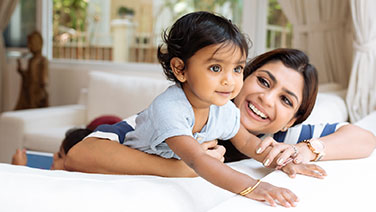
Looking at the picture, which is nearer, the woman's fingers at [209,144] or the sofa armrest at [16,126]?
the woman's fingers at [209,144]

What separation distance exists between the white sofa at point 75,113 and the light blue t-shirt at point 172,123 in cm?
236

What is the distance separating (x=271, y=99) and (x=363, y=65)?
1386mm

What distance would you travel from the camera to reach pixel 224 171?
0.91m

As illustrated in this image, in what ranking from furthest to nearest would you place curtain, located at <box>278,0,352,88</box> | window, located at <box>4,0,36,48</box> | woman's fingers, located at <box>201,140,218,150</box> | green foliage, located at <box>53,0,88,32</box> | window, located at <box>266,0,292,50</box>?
window, located at <box>4,0,36,48</box>
green foliage, located at <box>53,0,88,32</box>
window, located at <box>266,0,292,50</box>
curtain, located at <box>278,0,352,88</box>
woman's fingers, located at <box>201,140,218,150</box>

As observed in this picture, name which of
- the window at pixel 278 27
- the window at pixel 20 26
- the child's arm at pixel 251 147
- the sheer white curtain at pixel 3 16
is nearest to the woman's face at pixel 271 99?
the child's arm at pixel 251 147

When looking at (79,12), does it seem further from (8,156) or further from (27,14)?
(8,156)

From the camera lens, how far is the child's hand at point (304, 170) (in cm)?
103

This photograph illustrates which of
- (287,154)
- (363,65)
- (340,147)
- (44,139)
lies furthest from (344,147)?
(44,139)

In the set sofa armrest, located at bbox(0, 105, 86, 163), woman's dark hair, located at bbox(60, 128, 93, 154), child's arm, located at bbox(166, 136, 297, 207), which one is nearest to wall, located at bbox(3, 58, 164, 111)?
sofa armrest, located at bbox(0, 105, 86, 163)

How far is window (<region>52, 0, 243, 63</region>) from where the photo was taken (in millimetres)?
4793

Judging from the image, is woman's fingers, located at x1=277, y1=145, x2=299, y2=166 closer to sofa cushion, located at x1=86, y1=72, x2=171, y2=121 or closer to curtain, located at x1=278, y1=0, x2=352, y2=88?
curtain, located at x1=278, y1=0, x2=352, y2=88

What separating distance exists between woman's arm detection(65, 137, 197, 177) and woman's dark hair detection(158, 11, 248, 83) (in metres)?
0.28

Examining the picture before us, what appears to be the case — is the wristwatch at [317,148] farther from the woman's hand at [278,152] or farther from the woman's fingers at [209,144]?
the woman's fingers at [209,144]

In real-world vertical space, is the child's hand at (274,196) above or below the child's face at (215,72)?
below
